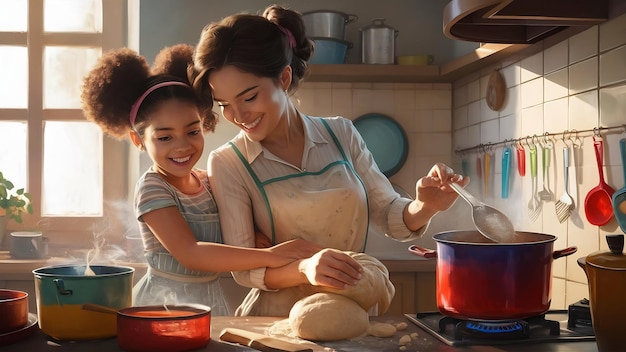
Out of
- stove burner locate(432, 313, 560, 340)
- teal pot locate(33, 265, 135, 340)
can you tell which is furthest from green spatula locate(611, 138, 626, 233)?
teal pot locate(33, 265, 135, 340)

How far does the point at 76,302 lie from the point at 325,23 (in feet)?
6.77

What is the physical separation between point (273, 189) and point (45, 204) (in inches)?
81.2

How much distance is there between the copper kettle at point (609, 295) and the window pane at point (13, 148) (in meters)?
2.84

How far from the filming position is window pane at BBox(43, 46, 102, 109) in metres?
3.24

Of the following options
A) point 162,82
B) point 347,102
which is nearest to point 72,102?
point 347,102

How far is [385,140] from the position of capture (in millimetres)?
3139

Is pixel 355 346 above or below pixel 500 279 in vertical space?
below

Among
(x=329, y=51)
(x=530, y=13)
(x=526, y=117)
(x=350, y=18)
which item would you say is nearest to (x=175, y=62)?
(x=530, y=13)

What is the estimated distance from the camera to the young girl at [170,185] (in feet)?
4.62

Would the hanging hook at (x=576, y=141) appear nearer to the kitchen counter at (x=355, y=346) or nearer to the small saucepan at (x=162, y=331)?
the kitchen counter at (x=355, y=346)

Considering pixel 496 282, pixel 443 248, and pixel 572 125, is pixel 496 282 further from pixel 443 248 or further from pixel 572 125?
pixel 572 125

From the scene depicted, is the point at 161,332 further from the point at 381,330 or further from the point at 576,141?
the point at 576,141

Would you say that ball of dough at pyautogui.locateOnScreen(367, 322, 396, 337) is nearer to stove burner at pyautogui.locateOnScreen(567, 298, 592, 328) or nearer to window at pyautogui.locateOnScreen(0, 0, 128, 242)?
stove burner at pyautogui.locateOnScreen(567, 298, 592, 328)

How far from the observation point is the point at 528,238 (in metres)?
1.26
